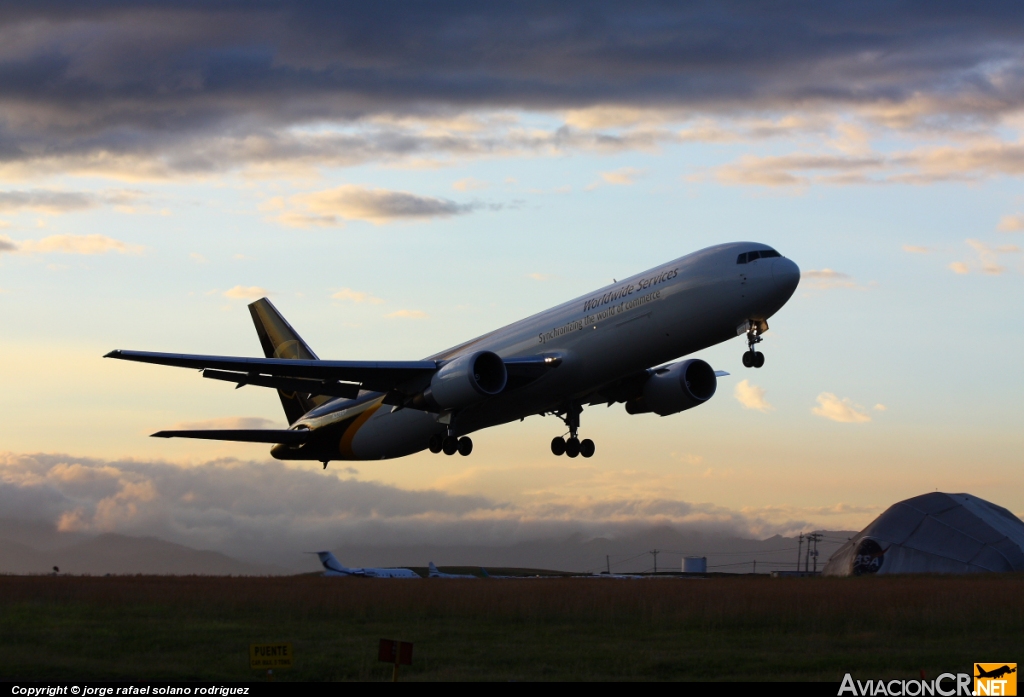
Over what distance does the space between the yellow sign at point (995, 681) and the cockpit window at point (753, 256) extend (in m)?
14.7

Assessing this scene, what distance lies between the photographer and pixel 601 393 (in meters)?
45.9

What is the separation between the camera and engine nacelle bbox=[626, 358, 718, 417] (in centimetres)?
4516

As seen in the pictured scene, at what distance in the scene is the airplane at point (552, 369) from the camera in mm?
36906

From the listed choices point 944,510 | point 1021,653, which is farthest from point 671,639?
point 944,510

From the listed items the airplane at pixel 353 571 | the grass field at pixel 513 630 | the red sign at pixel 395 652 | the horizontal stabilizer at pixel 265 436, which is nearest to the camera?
the red sign at pixel 395 652

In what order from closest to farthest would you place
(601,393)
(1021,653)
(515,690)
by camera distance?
1. (515,690)
2. (1021,653)
3. (601,393)

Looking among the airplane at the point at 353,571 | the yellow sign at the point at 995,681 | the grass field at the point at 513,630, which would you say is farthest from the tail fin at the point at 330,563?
the yellow sign at the point at 995,681

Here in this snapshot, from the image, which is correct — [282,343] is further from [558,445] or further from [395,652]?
[395,652]

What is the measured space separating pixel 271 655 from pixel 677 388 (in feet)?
87.9

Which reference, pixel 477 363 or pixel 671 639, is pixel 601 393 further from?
pixel 671 639

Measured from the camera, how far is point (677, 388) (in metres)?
45.1

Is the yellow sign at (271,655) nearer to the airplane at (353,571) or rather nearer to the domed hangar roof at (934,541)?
the airplane at (353,571)

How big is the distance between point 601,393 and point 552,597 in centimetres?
913

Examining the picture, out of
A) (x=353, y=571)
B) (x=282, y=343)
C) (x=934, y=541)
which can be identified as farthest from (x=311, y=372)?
(x=934, y=541)
